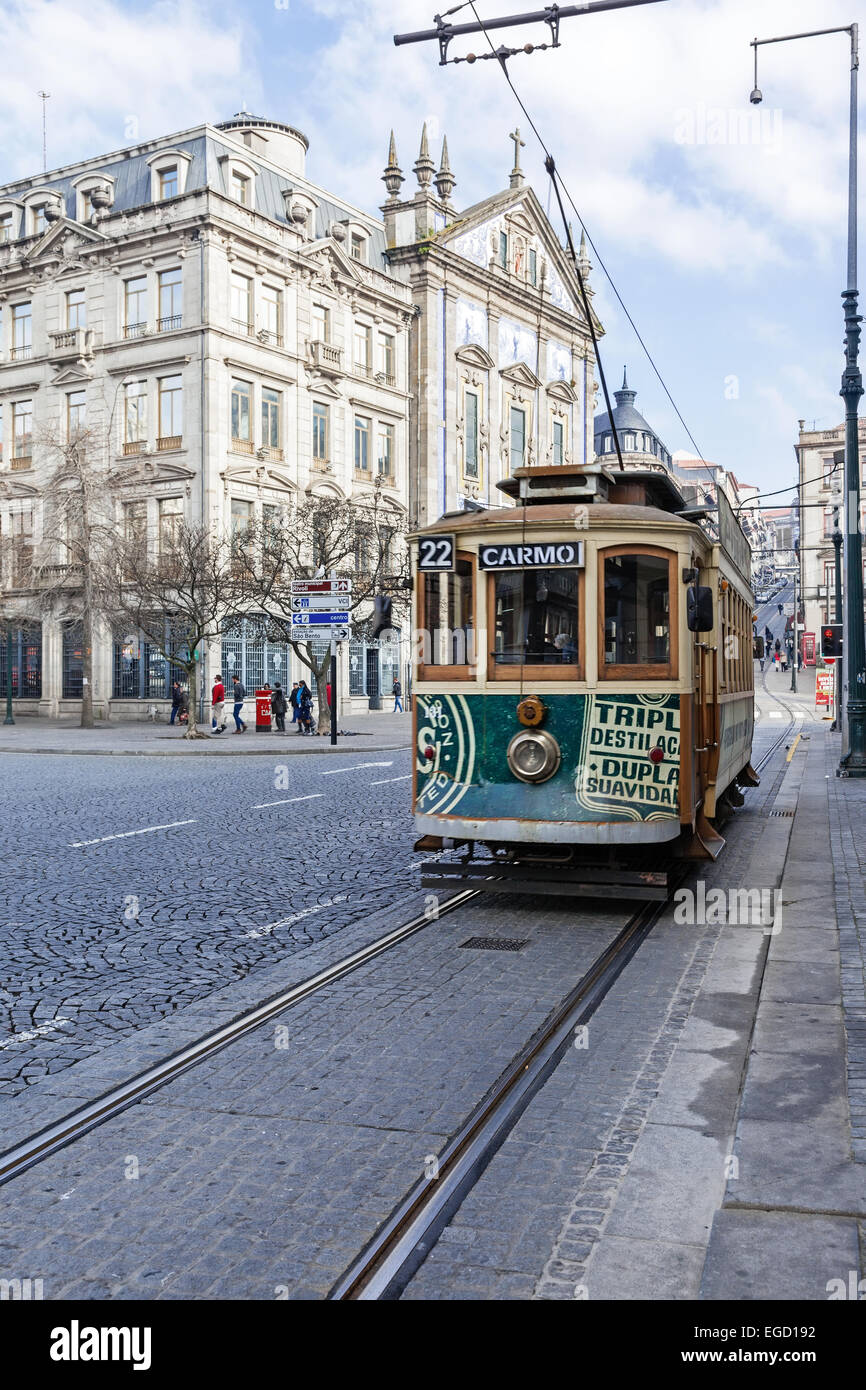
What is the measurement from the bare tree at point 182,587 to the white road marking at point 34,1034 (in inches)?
1015

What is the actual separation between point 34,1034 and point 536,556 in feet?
16.0

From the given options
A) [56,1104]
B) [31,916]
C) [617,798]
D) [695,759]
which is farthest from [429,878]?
[56,1104]

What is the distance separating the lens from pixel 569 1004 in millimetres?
6637

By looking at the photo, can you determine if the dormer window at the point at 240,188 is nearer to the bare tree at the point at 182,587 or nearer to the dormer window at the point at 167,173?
the dormer window at the point at 167,173

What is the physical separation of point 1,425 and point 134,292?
26.6ft

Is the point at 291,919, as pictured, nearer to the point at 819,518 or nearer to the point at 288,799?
the point at 288,799

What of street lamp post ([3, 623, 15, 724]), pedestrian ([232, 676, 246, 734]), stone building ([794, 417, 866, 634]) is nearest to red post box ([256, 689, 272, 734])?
pedestrian ([232, 676, 246, 734])

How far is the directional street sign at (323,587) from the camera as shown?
28.4 m

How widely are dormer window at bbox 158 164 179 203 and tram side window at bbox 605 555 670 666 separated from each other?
37.8 metres

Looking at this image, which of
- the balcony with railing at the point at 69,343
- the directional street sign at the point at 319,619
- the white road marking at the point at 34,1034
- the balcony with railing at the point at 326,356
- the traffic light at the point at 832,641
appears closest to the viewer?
the white road marking at the point at 34,1034

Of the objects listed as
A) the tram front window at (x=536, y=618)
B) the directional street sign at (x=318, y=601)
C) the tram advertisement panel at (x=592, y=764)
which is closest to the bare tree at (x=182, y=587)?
the directional street sign at (x=318, y=601)

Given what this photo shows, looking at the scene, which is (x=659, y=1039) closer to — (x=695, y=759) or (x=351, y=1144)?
(x=351, y=1144)

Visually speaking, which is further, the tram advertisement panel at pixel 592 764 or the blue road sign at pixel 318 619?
the blue road sign at pixel 318 619

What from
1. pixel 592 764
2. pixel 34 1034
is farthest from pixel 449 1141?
pixel 592 764
